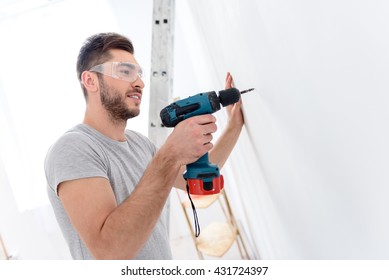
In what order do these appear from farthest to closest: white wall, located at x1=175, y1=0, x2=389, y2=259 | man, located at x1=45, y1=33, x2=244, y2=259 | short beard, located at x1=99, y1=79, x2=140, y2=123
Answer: short beard, located at x1=99, y1=79, x2=140, y2=123 < man, located at x1=45, y1=33, x2=244, y2=259 < white wall, located at x1=175, y1=0, x2=389, y2=259

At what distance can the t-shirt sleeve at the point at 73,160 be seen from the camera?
79cm

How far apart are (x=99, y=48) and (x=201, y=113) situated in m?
0.57

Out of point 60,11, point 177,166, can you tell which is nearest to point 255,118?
point 177,166

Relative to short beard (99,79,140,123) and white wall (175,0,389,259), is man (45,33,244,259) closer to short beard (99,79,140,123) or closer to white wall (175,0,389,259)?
short beard (99,79,140,123)

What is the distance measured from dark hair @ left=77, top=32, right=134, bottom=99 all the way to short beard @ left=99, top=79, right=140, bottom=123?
11 cm

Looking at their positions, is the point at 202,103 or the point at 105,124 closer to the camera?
the point at 202,103

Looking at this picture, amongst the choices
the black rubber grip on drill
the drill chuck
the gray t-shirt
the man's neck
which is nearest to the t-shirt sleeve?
the gray t-shirt

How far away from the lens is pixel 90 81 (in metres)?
1.11

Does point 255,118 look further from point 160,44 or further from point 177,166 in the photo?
point 160,44

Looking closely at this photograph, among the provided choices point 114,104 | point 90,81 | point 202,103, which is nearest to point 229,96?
point 202,103

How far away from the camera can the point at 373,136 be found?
30 centimetres

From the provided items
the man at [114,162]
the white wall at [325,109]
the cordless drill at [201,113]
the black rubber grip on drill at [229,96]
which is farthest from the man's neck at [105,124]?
the white wall at [325,109]

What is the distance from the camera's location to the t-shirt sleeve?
79cm

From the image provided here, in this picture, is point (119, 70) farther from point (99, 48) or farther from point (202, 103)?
point (202, 103)
